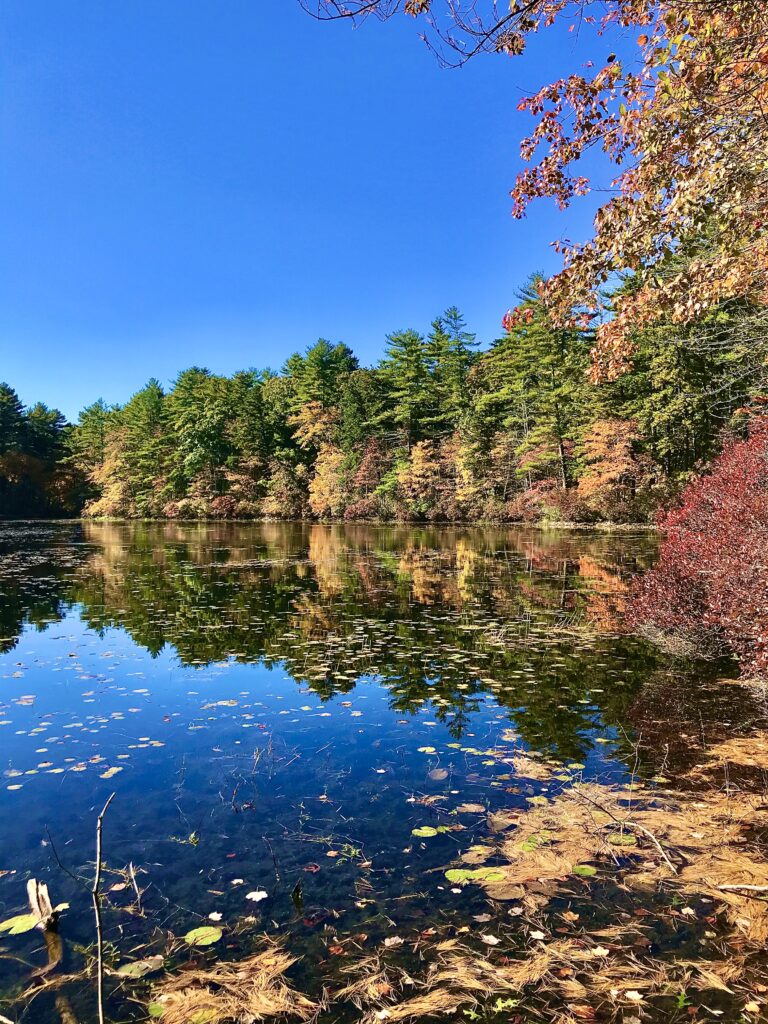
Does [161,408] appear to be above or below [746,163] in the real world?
above

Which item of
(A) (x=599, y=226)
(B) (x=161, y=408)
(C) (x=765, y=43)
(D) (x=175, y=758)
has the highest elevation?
(B) (x=161, y=408)

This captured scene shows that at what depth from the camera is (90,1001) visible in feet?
9.11

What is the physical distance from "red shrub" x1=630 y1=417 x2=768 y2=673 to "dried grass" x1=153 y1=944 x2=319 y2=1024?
4.87 m

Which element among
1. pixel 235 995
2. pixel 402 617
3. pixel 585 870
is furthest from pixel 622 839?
pixel 402 617

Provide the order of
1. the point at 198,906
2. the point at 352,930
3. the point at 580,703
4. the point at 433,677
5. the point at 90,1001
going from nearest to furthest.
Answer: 1. the point at 90,1001
2. the point at 352,930
3. the point at 198,906
4. the point at 580,703
5. the point at 433,677

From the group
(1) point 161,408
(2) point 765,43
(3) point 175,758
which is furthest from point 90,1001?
(1) point 161,408

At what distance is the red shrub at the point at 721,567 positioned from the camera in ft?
21.9

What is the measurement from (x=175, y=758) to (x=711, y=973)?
452 cm

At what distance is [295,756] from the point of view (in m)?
5.65

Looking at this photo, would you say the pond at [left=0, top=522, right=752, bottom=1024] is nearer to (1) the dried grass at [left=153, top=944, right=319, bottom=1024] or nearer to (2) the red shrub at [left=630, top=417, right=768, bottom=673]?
(1) the dried grass at [left=153, top=944, right=319, bottom=1024]

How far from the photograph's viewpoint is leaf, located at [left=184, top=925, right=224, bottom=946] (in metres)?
3.13

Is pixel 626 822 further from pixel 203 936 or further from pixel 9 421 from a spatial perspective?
pixel 9 421

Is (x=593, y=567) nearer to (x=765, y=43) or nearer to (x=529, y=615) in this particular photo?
(x=529, y=615)

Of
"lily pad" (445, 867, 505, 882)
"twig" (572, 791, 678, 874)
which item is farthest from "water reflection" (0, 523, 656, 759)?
"lily pad" (445, 867, 505, 882)
